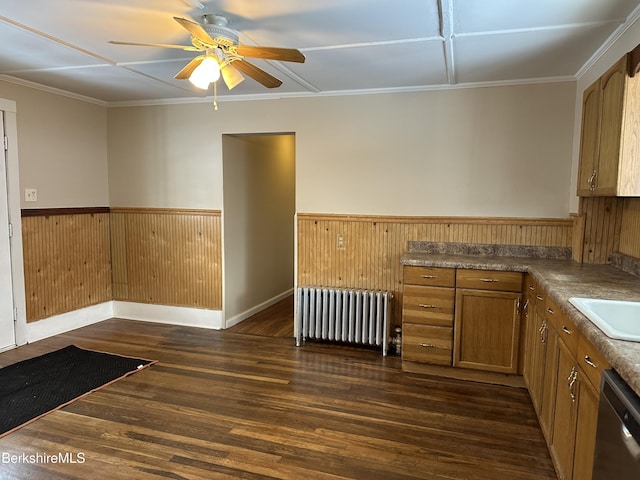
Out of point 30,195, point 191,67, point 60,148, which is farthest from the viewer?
point 60,148

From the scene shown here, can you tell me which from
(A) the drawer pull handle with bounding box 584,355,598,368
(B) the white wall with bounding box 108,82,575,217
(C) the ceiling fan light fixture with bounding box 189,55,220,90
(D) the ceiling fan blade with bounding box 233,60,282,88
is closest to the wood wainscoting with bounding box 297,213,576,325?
(B) the white wall with bounding box 108,82,575,217

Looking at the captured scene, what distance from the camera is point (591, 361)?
62.8 inches

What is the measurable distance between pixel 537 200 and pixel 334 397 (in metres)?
2.34

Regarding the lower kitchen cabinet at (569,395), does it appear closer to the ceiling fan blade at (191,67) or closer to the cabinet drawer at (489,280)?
the cabinet drawer at (489,280)

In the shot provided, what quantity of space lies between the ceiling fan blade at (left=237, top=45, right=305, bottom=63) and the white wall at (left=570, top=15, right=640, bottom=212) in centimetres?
180

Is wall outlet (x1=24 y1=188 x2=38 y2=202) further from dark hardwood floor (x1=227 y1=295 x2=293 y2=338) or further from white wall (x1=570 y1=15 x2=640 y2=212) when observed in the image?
white wall (x1=570 y1=15 x2=640 y2=212)

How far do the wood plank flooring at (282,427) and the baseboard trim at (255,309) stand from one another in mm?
933

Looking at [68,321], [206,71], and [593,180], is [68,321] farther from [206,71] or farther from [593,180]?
[593,180]

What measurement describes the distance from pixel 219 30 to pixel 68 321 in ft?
11.5

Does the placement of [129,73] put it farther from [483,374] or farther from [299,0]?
[483,374]

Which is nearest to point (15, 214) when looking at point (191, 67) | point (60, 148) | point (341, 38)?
point (60, 148)

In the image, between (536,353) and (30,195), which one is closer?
(536,353)

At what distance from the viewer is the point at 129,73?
11.3 ft

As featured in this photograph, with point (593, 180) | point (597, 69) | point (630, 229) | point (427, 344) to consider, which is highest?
point (597, 69)
